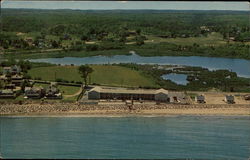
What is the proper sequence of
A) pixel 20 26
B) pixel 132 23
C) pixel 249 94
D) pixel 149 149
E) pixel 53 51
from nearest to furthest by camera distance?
pixel 149 149, pixel 249 94, pixel 53 51, pixel 20 26, pixel 132 23

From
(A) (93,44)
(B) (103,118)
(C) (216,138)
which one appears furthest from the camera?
(A) (93,44)

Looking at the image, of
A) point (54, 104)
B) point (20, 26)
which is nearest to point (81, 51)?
point (20, 26)

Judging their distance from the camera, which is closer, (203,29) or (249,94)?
(249,94)

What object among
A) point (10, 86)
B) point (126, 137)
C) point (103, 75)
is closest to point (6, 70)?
point (10, 86)

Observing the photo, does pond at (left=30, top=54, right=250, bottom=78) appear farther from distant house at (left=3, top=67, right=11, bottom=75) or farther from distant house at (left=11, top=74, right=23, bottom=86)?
distant house at (left=11, top=74, right=23, bottom=86)

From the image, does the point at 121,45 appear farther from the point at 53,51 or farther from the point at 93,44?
the point at 53,51

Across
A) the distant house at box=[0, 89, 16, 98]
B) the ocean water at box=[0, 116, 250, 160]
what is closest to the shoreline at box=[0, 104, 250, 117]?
the ocean water at box=[0, 116, 250, 160]

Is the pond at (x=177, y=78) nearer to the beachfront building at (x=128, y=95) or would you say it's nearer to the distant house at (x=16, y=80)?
the beachfront building at (x=128, y=95)
